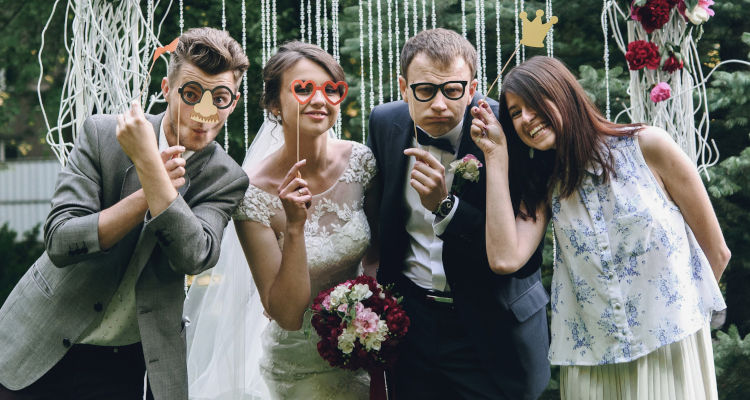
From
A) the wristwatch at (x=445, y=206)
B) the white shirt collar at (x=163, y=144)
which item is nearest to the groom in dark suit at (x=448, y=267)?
the wristwatch at (x=445, y=206)

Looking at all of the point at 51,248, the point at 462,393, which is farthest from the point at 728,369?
the point at 51,248

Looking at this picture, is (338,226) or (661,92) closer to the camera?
(338,226)

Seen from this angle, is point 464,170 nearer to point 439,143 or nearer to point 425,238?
point 439,143

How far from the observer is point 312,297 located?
117 inches

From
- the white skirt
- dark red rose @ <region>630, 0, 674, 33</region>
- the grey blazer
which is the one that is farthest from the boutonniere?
dark red rose @ <region>630, 0, 674, 33</region>

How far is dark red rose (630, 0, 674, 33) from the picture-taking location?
3703 mm

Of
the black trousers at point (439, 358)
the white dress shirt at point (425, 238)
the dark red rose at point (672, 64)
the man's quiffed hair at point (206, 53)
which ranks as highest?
the man's quiffed hair at point (206, 53)

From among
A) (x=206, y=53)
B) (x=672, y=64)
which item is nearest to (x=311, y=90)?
(x=206, y=53)

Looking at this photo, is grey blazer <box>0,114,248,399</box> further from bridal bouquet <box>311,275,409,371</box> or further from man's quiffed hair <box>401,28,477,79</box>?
man's quiffed hair <box>401,28,477,79</box>

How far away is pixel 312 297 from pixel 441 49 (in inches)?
42.9

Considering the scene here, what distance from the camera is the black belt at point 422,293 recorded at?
264 centimetres

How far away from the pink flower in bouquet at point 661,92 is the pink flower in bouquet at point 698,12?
0.34m

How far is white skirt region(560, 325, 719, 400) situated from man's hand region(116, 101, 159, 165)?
4.77ft

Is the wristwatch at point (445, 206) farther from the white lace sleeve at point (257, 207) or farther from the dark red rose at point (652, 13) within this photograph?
the dark red rose at point (652, 13)
